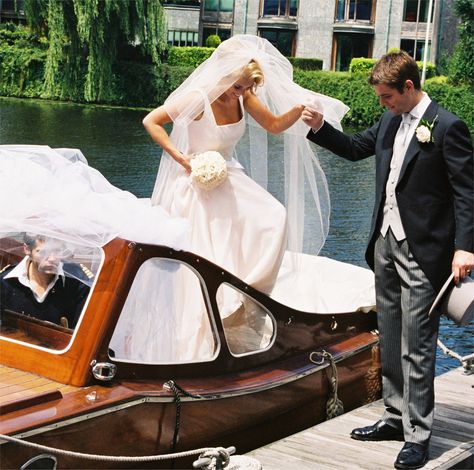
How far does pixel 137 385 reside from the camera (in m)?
4.48

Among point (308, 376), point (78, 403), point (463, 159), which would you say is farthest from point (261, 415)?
point (463, 159)

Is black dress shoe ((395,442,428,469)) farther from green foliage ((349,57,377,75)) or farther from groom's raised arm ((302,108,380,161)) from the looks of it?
green foliage ((349,57,377,75))

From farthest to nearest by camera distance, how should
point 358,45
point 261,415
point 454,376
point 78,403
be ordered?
point 358,45, point 454,376, point 261,415, point 78,403

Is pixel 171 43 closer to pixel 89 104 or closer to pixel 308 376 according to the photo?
pixel 89 104

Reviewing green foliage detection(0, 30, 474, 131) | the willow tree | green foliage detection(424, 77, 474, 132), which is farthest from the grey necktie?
green foliage detection(0, 30, 474, 131)

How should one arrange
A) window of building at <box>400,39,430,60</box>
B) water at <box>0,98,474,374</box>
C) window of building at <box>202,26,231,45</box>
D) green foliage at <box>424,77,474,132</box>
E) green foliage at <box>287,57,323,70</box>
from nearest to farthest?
water at <box>0,98,474,374</box> < green foliage at <box>424,77,474,132</box> < green foliage at <box>287,57,323,70</box> < window of building at <box>400,39,430,60</box> < window of building at <box>202,26,231,45</box>

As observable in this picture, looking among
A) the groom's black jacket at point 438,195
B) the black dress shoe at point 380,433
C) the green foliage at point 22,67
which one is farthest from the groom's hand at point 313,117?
the green foliage at point 22,67

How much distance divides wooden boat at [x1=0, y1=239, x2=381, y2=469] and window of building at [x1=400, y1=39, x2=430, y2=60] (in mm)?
43543

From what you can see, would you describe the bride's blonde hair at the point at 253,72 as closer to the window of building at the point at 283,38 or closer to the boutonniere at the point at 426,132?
the boutonniere at the point at 426,132

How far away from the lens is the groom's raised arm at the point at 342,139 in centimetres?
495

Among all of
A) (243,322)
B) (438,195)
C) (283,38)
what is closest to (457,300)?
(438,195)

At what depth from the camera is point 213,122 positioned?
19.0 ft

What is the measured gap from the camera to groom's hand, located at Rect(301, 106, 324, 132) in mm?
4992

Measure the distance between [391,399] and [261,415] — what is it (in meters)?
0.71
